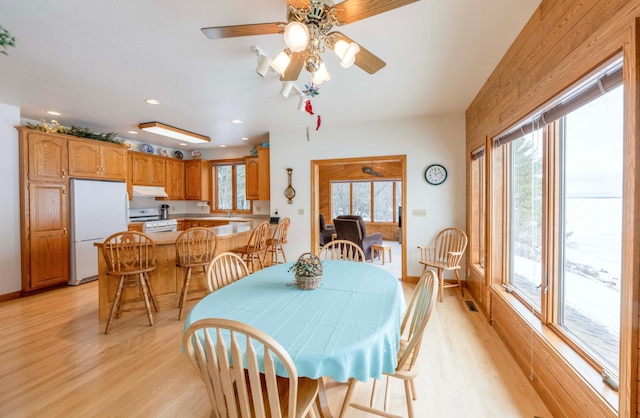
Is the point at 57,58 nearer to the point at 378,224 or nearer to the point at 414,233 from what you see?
the point at 414,233

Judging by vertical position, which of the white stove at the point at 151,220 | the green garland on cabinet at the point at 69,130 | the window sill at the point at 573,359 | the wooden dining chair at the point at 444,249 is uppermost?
the green garland on cabinet at the point at 69,130

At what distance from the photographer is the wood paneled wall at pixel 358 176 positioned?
26.7 ft

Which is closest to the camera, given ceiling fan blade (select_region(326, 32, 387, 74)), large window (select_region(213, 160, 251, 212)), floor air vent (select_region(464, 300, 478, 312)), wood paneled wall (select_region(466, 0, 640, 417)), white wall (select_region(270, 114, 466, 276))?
wood paneled wall (select_region(466, 0, 640, 417))

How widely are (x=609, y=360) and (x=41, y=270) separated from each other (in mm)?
5894

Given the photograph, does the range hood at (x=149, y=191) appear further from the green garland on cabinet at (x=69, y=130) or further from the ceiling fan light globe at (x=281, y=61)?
the ceiling fan light globe at (x=281, y=61)

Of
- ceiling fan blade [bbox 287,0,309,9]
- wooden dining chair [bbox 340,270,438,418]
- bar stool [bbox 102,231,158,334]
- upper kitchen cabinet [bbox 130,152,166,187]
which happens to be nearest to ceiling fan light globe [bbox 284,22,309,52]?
ceiling fan blade [bbox 287,0,309,9]

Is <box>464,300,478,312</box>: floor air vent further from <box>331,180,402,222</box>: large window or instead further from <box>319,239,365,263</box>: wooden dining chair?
<box>331,180,402,222</box>: large window

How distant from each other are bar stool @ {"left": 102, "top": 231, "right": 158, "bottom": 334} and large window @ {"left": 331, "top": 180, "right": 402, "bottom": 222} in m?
6.64

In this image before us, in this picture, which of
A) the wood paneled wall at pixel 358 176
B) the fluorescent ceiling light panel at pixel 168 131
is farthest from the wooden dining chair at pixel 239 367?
the wood paneled wall at pixel 358 176

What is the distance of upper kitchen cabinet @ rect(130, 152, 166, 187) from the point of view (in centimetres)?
523

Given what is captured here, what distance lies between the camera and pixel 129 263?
2930 mm

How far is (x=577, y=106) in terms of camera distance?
1.45 meters

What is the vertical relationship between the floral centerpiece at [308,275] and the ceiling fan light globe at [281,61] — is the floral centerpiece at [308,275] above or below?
below

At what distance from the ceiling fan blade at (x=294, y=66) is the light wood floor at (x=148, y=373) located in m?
2.18
